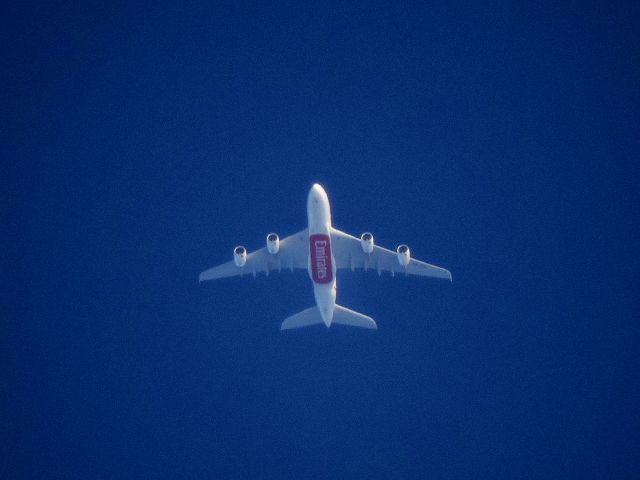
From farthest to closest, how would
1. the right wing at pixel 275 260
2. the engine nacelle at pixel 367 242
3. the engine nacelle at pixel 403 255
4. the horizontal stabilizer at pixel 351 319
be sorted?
the right wing at pixel 275 260
the horizontal stabilizer at pixel 351 319
the engine nacelle at pixel 367 242
the engine nacelle at pixel 403 255

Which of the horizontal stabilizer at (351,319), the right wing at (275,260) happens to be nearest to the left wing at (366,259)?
the right wing at (275,260)

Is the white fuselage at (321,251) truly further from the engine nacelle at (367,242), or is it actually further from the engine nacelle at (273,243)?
the engine nacelle at (273,243)


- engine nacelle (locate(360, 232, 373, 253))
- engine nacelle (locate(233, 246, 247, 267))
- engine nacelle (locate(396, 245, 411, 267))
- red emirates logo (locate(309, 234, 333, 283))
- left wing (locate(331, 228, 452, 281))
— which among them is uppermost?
left wing (locate(331, 228, 452, 281))

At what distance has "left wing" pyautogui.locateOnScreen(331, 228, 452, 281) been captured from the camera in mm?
41062

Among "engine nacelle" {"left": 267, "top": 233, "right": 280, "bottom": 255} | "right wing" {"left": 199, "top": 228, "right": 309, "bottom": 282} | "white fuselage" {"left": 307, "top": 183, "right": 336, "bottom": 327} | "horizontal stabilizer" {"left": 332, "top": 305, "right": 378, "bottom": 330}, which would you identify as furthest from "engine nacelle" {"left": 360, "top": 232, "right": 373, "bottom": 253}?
"engine nacelle" {"left": 267, "top": 233, "right": 280, "bottom": 255}

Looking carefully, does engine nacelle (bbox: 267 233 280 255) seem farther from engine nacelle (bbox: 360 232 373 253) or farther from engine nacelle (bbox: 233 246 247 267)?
engine nacelle (bbox: 360 232 373 253)

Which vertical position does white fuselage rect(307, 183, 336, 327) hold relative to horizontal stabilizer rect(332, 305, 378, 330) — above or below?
above

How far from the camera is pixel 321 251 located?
124ft

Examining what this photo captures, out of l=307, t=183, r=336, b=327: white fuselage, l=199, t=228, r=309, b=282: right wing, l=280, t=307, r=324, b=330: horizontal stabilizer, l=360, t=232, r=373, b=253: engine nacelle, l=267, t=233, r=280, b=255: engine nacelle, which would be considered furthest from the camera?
l=199, t=228, r=309, b=282: right wing

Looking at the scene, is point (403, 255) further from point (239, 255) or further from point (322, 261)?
point (239, 255)

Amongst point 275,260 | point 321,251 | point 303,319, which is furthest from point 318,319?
point 275,260

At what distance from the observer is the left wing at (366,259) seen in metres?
41.1

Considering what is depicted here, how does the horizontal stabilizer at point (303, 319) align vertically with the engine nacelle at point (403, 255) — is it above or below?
below

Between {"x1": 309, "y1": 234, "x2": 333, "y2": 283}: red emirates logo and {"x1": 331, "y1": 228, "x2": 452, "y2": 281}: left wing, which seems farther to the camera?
{"x1": 331, "y1": 228, "x2": 452, "y2": 281}: left wing
